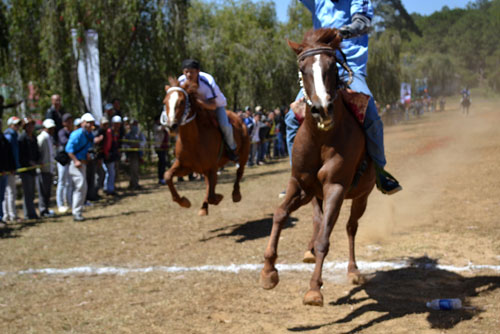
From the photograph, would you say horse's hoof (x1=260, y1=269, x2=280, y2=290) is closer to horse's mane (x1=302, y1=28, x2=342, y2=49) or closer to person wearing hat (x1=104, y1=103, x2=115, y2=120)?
horse's mane (x1=302, y1=28, x2=342, y2=49)

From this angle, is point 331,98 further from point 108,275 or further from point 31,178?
point 31,178

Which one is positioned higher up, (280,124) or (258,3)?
(258,3)

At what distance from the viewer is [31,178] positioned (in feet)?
40.0

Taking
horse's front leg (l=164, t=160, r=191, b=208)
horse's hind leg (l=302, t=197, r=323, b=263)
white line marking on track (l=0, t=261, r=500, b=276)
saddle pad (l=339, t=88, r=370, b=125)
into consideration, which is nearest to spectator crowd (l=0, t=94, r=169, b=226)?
horse's front leg (l=164, t=160, r=191, b=208)

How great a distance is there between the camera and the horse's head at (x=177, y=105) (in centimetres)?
891

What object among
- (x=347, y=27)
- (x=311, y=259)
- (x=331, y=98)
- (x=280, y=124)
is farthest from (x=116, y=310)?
(x=280, y=124)

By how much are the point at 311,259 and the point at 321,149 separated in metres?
1.57

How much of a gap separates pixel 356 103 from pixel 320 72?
42.6 inches

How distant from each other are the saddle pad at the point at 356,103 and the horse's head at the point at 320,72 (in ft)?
2.10

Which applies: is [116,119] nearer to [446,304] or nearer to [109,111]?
[109,111]

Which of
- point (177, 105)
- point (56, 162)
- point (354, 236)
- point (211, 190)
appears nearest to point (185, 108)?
point (177, 105)

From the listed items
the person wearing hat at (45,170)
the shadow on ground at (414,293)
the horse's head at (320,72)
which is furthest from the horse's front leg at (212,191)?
the horse's head at (320,72)

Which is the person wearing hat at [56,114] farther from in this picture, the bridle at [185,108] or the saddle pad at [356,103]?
the saddle pad at [356,103]

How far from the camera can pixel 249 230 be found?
399 inches
